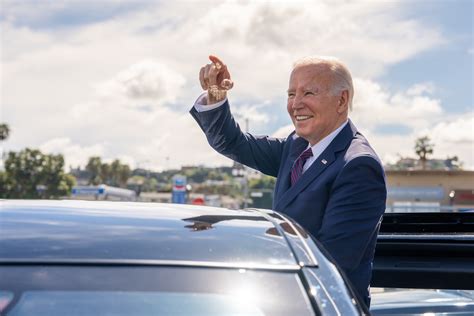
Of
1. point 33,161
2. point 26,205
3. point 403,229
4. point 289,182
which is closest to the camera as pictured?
point 26,205

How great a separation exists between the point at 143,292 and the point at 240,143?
2067 mm

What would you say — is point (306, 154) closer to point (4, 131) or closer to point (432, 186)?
point (432, 186)

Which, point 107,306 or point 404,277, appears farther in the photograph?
point 404,277

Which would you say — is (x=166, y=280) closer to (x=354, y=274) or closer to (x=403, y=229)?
(x=354, y=274)

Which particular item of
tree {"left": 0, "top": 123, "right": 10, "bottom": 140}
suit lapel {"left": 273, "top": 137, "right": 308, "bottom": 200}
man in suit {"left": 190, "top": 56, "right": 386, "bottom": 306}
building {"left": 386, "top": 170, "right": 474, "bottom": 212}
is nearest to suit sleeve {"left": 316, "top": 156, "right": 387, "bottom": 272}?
man in suit {"left": 190, "top": 56, "right": 386, "bottom": 306}

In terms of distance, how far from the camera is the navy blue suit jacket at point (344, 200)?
9.61 feet

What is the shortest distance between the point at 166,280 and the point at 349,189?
1.31m

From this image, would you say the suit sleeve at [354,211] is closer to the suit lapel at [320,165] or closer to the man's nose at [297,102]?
the suit lapel at [320,165]

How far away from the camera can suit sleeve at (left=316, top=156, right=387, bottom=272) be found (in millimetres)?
2908

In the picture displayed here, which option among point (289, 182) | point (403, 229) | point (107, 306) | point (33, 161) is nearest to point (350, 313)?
point (107, 306)

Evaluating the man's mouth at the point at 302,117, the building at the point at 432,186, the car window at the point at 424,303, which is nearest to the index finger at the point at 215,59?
the man's mouth at the point at 302,117

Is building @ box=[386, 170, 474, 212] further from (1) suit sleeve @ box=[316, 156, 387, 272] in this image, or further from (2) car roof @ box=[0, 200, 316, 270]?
(2) car roof @ box=[0, 200, 316, 270]

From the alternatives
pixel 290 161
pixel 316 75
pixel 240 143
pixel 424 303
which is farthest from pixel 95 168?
pixel 316 75

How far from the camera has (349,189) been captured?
3.00 meters
